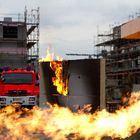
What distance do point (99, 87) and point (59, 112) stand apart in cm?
189

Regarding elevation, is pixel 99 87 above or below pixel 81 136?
above

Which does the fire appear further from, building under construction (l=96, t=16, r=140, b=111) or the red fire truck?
building under construction (l=96, t=16, r=140, b=111)

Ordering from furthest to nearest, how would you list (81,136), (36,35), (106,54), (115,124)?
1. (106,54)
2. (36,35)
3. (81,136)
4. (115,124)

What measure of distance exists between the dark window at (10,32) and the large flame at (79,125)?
34.2 metres

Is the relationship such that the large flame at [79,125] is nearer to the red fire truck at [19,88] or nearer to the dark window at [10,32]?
the red fire truck at [19,88]

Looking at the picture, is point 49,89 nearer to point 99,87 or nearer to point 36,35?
point 99,87

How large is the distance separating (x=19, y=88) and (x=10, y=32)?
2517cm

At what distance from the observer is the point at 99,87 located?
1703cm

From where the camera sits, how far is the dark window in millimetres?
52469

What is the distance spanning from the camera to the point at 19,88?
28.2 meters

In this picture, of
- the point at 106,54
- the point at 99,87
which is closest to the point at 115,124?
the point at 99,87

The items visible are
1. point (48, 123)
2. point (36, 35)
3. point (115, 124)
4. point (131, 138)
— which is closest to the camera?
point (131, 138)

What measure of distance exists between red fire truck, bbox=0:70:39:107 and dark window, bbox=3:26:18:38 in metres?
24.1

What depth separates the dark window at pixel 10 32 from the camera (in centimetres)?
5247
